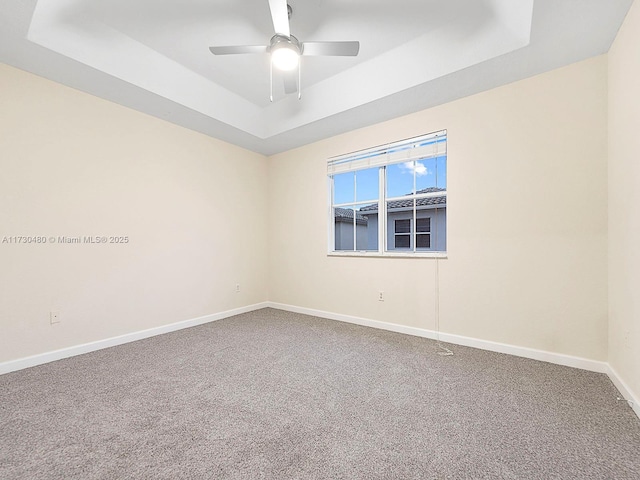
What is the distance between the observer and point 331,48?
2.21 m

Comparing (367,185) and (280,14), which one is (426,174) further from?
(280,14)

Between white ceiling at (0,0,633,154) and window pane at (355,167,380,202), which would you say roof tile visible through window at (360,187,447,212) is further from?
white ceiling at (0,0,633,154)

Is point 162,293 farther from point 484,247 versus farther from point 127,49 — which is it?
point 484,247

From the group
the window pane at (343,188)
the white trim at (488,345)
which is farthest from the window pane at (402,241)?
the white trim at (488,345)

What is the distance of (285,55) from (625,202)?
2665 mm

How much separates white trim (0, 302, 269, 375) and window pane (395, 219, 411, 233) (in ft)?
8.69

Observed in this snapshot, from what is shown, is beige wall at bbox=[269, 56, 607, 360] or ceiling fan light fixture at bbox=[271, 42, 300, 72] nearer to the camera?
ceiling fan light fixture at bbox=[271, 42, 300, 72]

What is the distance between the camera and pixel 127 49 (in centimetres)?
259

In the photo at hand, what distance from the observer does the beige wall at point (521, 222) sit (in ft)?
7.64

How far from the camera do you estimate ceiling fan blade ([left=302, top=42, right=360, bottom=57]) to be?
2140 mm

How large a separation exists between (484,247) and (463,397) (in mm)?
1487

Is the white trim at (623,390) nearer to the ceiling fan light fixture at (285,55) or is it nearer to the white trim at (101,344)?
the ceiling fan light fixture at (285,55)

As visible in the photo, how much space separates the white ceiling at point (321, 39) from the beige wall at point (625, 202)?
0.28 metres

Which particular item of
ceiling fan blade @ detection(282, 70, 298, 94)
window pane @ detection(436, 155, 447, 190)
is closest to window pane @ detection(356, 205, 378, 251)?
window pane @ detection(436, 155, 447, 190)
